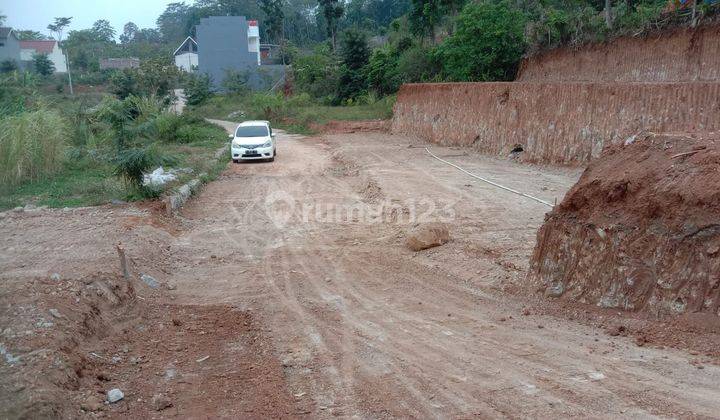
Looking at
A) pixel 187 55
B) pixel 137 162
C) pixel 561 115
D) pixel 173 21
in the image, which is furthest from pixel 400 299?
pixel 173 21

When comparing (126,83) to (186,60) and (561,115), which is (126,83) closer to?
(561,115)

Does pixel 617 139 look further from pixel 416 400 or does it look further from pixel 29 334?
pixel 29 334

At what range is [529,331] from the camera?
6.77m

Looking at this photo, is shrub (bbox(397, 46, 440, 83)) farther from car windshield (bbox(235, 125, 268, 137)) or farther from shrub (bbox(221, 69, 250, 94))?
shrub (bbox(221, 69, 250, 94))

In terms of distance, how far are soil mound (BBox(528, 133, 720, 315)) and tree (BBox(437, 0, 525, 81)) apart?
23736 millimetres

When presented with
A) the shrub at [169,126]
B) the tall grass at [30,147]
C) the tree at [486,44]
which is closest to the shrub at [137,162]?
the tall grass at [30,147]

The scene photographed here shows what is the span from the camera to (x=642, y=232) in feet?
21.8

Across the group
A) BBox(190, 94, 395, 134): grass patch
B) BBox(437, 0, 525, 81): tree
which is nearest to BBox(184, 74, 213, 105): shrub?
BBox(190, 94, 395, 134): grass patch

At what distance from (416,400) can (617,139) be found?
1481 cm

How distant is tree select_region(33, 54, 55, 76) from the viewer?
55.8 meters

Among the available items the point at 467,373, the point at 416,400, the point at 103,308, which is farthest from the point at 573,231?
the point at 103,308

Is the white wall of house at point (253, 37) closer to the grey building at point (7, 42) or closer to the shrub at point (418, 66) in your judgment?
the shrub at point (418, 66)

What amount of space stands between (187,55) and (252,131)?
58758 millimetres

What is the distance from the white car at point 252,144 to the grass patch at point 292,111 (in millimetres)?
13710
